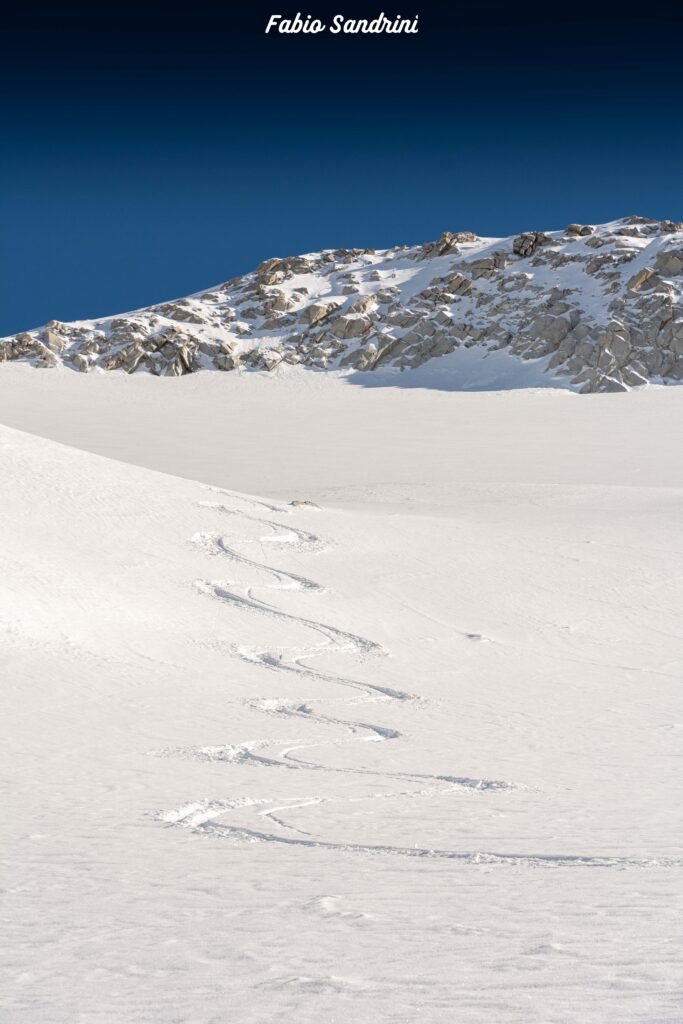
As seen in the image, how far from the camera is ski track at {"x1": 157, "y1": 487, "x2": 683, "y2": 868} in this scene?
262 inches

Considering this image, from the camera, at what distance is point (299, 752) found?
31.1ft

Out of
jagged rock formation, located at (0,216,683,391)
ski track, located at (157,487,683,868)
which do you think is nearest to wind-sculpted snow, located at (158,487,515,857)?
ski track, located at (157,487,683,868)

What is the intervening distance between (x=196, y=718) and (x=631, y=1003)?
23.1 ft

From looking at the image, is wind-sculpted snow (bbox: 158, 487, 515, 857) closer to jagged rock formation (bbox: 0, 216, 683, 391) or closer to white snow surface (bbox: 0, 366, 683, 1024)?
white snow surface (bbox: 0, 366, 683, 1024)

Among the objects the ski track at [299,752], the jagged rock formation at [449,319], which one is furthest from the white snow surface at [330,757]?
the jagged rock formation at [449,319]

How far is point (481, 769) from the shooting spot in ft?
29.7

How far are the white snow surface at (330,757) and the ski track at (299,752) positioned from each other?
0.05 metres

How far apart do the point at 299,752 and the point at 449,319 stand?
92.8m

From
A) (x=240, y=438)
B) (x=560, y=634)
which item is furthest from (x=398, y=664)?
(x=240, y=438)

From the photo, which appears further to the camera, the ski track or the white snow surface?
the ski track

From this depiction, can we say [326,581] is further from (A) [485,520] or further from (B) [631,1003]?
(B) [631,1003]

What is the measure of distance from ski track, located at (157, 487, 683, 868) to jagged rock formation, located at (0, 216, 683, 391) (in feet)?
227

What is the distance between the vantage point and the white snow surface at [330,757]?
4711mm

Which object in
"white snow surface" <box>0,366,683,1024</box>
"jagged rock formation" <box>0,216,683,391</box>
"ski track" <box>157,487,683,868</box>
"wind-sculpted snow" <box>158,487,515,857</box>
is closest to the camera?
"white snow surface" <box>0,366,683,1024</box>
